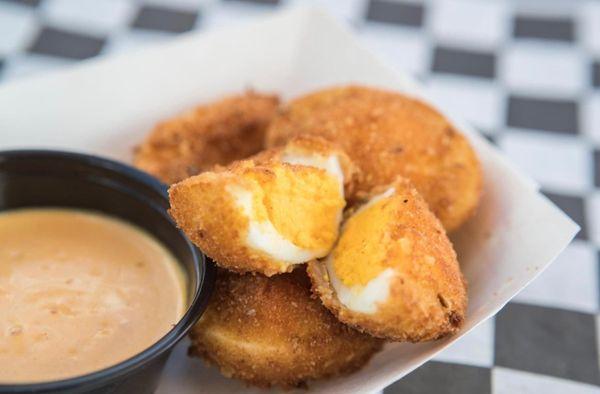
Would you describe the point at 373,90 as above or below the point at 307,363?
above

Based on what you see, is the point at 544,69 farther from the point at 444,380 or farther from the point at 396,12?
the point at 444,380

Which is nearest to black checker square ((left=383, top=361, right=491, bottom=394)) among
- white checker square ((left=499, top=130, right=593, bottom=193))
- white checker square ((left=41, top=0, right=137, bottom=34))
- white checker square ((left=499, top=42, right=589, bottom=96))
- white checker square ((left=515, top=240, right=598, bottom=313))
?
white checker square ((left=515, top=240, right=598, bottom=313))

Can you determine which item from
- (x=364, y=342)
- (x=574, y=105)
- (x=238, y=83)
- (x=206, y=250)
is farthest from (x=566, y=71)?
(x=206, y=250)

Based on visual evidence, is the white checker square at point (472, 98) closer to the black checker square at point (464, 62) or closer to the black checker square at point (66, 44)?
the black checker square at point (464, 62)

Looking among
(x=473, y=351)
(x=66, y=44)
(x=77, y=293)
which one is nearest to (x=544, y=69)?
(x=473, y=351)

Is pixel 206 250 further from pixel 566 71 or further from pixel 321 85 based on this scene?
pixel 566 71

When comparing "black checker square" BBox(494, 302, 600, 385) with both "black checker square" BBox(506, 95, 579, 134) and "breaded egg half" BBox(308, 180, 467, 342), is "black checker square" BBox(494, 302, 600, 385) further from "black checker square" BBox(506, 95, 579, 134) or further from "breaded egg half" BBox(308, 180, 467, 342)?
"black checker square" BBox(506, 95, 579, 134)

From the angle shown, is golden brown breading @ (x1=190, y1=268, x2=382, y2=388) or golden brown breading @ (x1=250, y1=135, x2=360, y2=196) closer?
golden brown breading @ (x1=190, y1=268, x2=382, y2=388)
